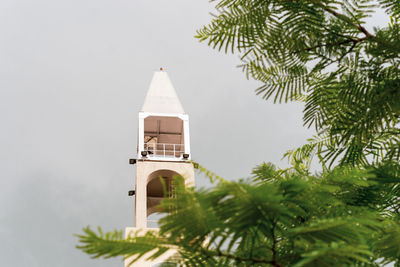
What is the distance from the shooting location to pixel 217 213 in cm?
133

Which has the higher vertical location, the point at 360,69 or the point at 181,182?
the point at 360,69

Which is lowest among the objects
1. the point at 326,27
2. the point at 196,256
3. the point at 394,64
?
the point at 196,256

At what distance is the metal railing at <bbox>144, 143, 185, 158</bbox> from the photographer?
59.1ft

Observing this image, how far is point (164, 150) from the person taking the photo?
1798 cm

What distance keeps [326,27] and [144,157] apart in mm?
15797

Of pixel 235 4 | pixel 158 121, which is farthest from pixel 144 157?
pixel 235 4

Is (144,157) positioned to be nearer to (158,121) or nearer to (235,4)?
(158,121)

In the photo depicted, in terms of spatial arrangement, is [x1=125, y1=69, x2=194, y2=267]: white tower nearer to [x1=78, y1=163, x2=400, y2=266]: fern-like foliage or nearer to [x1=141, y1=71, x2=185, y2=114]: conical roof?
[x1=141, y1=71, x2=185, y2=114]: conical roof

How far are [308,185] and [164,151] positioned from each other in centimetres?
1644

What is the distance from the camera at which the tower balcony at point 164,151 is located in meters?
17.8

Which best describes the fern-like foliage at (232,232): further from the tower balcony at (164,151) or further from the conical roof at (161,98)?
the conical roof at (161,98)

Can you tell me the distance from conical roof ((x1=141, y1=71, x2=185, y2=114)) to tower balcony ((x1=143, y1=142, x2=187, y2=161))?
1.23m

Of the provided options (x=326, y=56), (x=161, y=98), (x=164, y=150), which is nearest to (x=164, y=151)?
(x=164, y=150)

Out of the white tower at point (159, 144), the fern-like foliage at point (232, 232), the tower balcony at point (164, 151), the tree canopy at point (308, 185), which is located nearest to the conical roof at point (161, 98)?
the white tower at point (159, 144)
